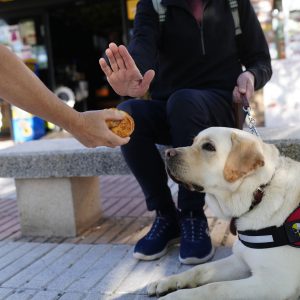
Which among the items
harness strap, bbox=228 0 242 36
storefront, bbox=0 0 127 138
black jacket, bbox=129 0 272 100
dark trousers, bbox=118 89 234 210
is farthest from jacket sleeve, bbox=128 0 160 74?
storefront, bbox=0 0 127 138

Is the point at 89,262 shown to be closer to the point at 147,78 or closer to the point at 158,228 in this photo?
the point at 158,228

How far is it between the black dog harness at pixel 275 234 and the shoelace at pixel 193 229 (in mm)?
697

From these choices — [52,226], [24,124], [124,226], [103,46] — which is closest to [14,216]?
[52,226]

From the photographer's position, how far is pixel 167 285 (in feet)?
8.74

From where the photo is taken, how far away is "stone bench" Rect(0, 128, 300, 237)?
11.8 feet

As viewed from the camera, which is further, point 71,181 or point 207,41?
point 71,181

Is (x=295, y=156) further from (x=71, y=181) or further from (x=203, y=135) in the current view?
(x=71, y=181)

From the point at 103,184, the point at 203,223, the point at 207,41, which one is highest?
the point at 207,41

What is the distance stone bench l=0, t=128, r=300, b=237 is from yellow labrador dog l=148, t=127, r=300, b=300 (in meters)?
1.05

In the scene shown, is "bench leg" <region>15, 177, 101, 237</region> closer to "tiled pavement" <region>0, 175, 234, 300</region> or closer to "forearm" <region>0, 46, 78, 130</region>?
"tiled pavement" <region>0, 175, 234, 300</region>

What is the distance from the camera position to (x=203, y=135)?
2.60 m

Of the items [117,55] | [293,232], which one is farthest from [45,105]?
[293,232]

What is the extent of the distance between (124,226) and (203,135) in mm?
1702

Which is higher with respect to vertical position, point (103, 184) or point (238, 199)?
point (238, 199)
